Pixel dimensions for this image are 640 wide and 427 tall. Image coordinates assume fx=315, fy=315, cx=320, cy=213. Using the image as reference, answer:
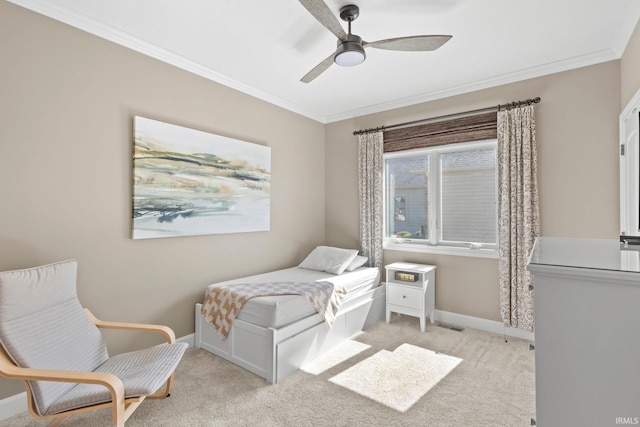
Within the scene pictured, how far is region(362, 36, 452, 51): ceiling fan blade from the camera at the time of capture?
83.8 inches

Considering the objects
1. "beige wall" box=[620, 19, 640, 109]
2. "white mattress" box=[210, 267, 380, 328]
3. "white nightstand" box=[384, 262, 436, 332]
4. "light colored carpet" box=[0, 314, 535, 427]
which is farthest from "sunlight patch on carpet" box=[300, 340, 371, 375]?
"beige wall" box=[620, 19, 640, 109]

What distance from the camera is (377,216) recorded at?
13.9 feet

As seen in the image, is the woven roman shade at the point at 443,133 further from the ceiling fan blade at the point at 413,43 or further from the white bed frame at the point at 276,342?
the white bed frame at the point at 276,342

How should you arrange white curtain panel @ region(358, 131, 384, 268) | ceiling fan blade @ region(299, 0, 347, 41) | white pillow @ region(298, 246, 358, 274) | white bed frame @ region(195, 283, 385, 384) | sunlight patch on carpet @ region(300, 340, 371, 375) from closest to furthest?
1. ceiling fan blade @ region(299, 0, 347, 41)
2. white bed frame @ region(195, 283, 385, 384)
3. sunlight patch on carpet @ region(300, 340, 371, 375)
4. white pillow @ region(298, 246, 358, 274)
5. white curtain panel @ region(358, 131, 384, 268)

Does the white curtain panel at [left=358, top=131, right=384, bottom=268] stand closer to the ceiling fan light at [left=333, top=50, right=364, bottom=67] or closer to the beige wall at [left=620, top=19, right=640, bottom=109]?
the ceiling fan light at [left=333, top=50, right=364, bottom=67]

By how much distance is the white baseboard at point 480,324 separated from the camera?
10.9 ft

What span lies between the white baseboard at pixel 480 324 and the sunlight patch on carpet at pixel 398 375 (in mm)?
860

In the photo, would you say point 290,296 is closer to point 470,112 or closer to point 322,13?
point 322,13

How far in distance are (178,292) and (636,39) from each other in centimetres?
431

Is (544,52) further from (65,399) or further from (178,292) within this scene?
(65,399)

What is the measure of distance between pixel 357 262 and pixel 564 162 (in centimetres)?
242

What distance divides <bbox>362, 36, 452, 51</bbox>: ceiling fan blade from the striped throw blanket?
6.91ft

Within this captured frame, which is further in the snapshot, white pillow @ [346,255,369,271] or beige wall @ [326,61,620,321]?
white pillow @ [346,255,369,271]

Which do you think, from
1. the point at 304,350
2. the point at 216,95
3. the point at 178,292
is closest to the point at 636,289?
the point at 304,350
